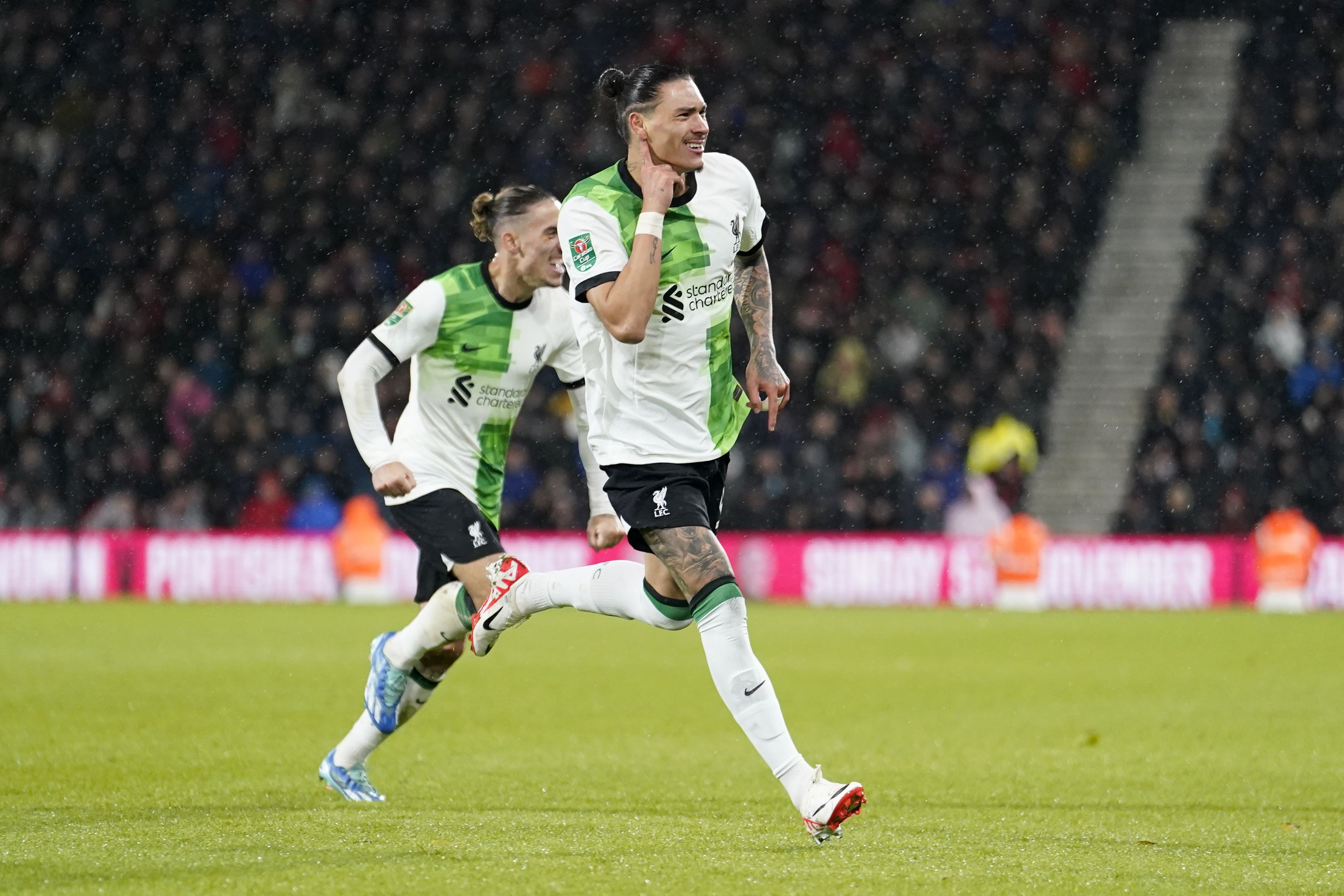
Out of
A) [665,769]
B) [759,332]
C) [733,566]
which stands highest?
[759,332]

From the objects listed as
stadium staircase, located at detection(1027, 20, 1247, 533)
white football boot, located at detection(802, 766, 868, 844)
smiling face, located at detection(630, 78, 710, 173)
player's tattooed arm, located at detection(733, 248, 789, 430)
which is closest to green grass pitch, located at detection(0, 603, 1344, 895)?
white football boot, located at detection(802, 766, 868, 844)

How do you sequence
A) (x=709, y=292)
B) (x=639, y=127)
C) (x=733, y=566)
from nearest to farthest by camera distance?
(x=639, y=127) → (x=709, y=292) → (x=733, y=566)

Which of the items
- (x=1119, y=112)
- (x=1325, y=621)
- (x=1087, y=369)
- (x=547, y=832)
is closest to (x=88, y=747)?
(x=547, y=832)

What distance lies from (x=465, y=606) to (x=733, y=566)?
13.4m

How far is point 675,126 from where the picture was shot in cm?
534

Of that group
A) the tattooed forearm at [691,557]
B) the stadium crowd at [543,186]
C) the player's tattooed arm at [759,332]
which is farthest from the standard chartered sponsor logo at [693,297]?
the stadium crowd at [543,186]

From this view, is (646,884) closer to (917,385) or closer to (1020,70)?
(917,385)

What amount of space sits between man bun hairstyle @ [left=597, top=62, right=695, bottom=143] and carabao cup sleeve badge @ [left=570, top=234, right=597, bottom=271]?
0.32 m

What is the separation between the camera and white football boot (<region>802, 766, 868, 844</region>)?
495 centimetres

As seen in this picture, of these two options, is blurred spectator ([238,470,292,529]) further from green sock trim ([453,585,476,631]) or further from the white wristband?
the white wristband

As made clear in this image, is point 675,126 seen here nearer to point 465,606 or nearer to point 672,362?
point 672,362

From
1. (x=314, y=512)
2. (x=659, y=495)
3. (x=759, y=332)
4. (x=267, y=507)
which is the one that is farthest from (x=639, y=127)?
(x=267, y=507)

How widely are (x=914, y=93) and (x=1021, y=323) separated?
3805 mm

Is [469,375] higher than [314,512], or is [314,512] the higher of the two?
[469,375]
